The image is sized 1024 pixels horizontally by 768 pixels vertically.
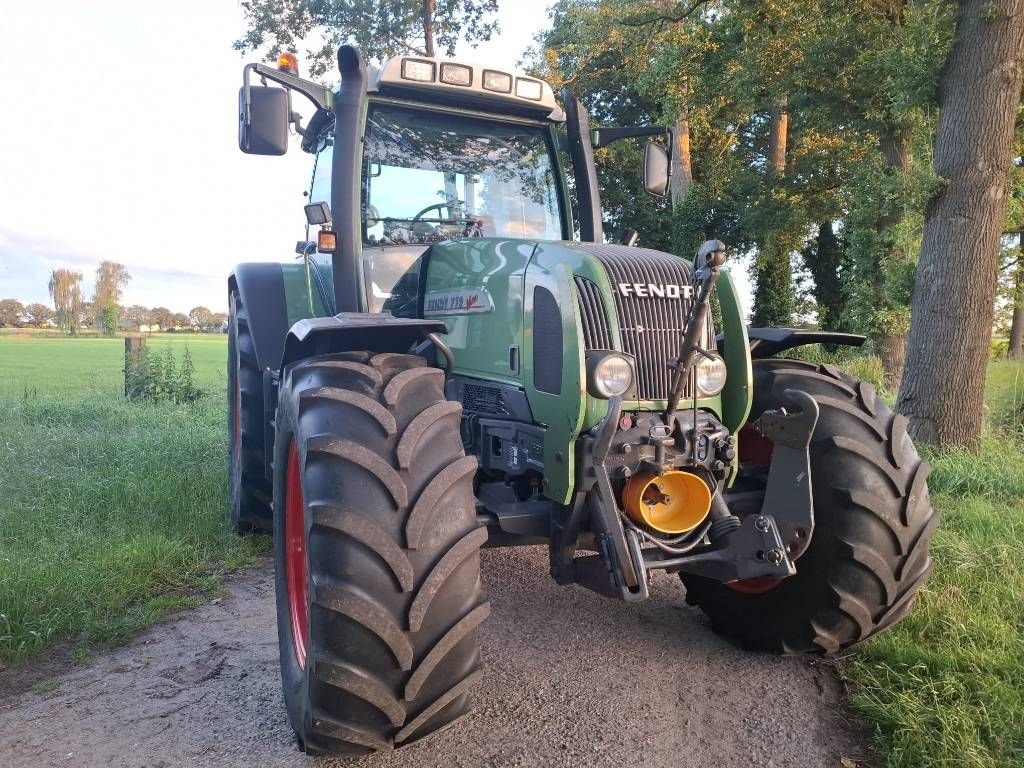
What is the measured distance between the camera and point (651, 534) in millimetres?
2691

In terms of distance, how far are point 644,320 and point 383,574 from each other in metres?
1.32

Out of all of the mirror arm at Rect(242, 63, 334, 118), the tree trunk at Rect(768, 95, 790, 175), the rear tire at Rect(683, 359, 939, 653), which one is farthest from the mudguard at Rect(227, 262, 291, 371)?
the tree trunk at Rect(768, 95, 790, 175)

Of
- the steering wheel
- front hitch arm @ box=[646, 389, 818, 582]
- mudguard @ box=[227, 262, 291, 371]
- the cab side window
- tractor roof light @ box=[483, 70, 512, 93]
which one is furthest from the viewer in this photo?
mudguard @ box=[227, 262, 291, 371]

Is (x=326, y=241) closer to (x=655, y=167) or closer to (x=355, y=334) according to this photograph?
(x=355, y=334)

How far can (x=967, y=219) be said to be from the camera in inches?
245

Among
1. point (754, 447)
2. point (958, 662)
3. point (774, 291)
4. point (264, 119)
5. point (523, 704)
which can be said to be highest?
point (774, 291)

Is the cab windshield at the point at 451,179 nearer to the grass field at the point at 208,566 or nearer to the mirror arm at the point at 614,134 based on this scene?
the mirror arm at the point at 614,134

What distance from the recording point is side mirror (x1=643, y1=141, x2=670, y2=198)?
4066mm

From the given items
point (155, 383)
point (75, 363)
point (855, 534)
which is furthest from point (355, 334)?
point (75, 363)

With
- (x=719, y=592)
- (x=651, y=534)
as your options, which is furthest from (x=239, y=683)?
(x=719, y=592)

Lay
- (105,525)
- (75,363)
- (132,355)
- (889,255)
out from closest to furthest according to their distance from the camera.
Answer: (105,525)
(889,255)
(132,355)
(75,363)

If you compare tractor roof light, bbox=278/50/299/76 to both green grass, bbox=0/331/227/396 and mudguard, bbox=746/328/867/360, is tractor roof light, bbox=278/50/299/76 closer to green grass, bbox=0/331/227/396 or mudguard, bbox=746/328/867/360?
mudguard, bbox=746/328/867/360

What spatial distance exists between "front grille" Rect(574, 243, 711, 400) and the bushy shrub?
32.8 ft

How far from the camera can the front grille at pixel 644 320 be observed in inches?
108
